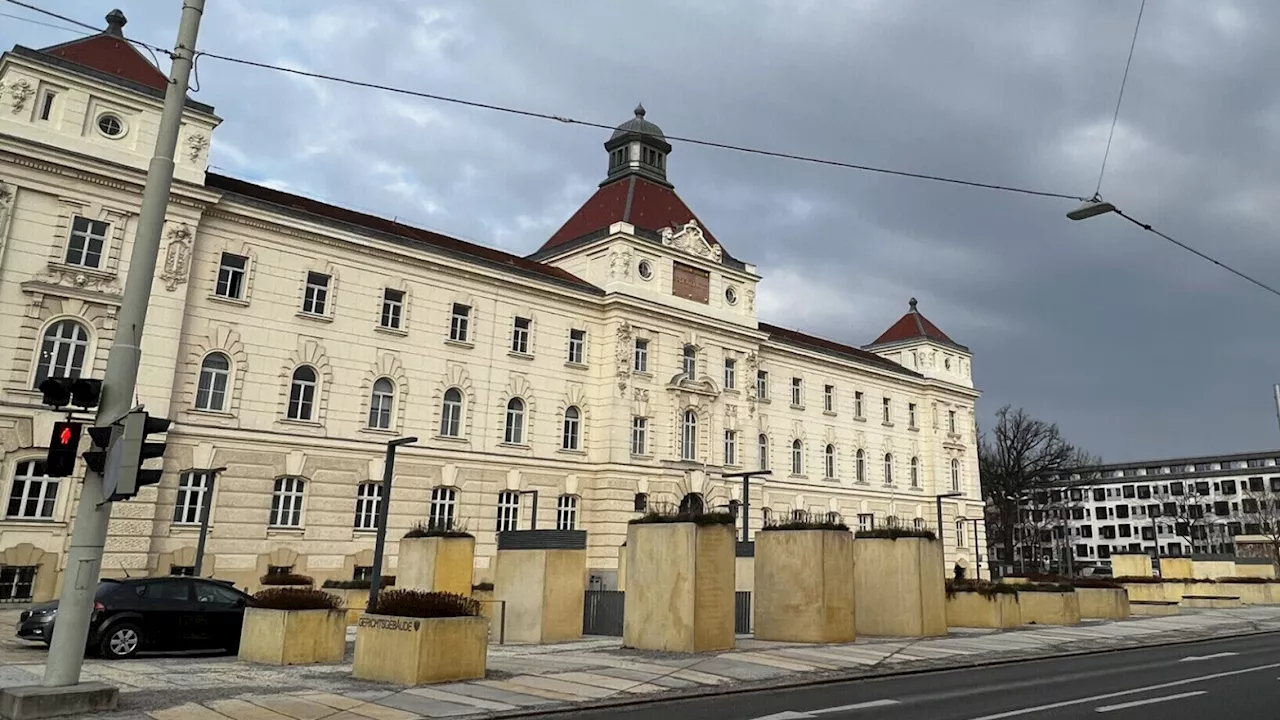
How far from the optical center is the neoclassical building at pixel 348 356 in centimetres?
2639

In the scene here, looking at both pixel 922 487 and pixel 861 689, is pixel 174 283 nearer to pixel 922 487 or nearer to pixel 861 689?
pixel 861 689

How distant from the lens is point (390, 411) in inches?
1347

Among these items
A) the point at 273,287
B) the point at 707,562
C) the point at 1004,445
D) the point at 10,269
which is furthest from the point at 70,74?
Result: the point at 1004,445

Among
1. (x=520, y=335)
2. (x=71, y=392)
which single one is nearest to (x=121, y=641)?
(x=71, y=392)

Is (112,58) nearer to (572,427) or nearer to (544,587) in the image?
(572,427)

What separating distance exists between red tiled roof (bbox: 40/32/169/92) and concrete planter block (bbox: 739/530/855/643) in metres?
26.4

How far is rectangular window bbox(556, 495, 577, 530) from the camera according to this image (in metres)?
38.7

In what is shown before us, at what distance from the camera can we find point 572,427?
40.4 metres

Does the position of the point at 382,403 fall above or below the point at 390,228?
below

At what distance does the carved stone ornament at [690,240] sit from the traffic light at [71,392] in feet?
115

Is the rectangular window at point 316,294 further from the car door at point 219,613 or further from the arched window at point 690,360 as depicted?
the arched window at point 690,360

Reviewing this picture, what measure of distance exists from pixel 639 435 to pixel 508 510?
7.95 m

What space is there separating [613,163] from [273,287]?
1015 inches

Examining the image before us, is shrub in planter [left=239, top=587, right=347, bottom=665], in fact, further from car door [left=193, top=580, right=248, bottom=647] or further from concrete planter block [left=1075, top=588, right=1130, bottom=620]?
concrete planter block [left=1075, top=588, right=1130, bottom=620]
